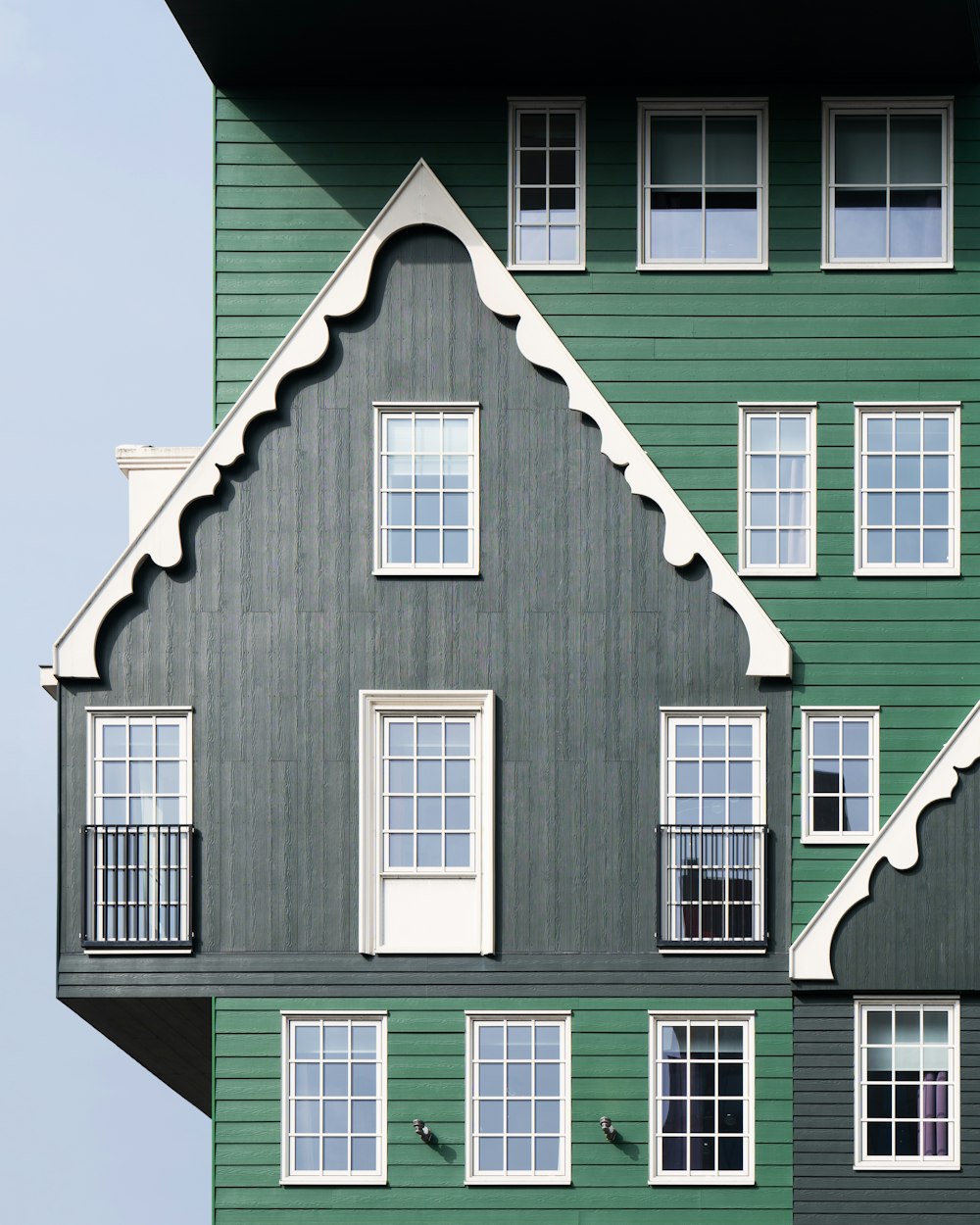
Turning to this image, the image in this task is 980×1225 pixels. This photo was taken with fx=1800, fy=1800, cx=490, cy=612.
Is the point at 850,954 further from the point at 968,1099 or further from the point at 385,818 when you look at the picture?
the point at 385,818

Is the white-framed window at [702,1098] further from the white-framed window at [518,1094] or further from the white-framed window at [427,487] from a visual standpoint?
the white-framed window at [427,487]

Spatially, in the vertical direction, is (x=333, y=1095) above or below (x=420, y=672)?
below

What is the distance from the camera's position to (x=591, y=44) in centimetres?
2209

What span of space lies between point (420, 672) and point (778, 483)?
16.6ft

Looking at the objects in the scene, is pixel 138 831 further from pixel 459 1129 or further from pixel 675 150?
pixel 675 150

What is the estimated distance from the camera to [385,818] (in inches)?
→ 861

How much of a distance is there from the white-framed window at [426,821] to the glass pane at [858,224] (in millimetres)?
7306

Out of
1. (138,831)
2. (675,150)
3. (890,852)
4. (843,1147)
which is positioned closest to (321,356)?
(675,150)

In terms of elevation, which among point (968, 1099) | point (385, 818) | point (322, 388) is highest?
point (322, 388)

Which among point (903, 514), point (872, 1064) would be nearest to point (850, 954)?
point (872, 1064)

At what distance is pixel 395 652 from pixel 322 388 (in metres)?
3.40

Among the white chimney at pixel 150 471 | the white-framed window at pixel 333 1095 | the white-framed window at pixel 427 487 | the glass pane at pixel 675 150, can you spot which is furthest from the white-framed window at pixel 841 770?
the white chimney at pixel 150 471

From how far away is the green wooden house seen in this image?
21594mm

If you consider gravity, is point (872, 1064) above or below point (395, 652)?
below
